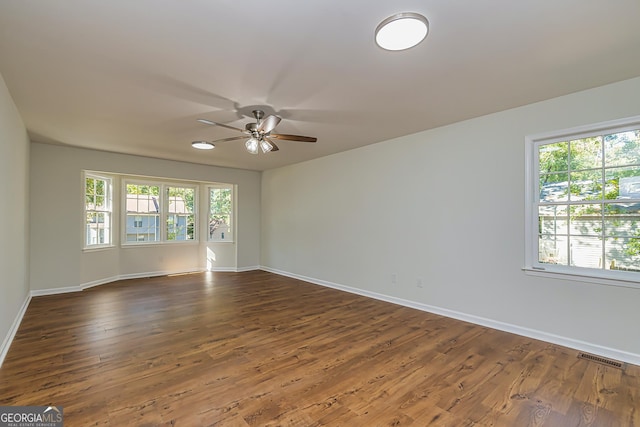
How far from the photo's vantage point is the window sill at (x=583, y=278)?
2.68 meters

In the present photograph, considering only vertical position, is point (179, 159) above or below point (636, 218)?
above

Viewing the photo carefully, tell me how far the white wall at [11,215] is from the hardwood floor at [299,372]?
32 cm

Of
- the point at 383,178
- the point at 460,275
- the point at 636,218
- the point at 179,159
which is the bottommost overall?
the point at 460,275

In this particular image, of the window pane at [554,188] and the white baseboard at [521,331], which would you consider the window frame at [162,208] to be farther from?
Result: the window pane at [554,188]

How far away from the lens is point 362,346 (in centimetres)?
303

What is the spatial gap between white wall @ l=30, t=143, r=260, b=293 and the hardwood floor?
1.33 meters

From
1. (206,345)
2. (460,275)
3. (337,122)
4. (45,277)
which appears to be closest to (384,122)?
(337,122)

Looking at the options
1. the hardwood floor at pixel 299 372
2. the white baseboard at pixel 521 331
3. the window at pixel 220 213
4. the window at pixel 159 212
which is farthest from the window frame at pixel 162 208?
the white baseboard at pixel 521 331

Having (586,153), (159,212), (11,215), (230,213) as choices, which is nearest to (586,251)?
(586,153)

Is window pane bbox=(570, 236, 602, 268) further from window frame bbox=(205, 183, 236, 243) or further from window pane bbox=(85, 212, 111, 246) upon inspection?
window pane bbox=(85, 212, 111, 246)

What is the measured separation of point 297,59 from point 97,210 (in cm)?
563

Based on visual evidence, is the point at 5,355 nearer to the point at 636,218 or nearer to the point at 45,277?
the point at 45,277

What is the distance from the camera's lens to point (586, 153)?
3029 mm

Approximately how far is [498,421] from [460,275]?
2.11 metres
